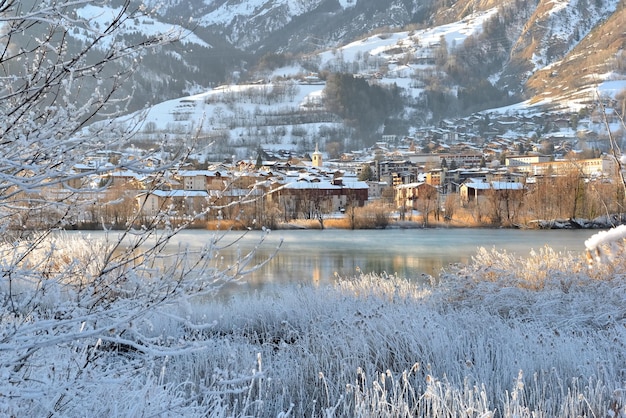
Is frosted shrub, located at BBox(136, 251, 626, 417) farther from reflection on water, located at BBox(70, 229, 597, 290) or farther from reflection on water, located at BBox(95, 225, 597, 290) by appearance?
reflection on water, located at BBox(95, 225, 597, 290)

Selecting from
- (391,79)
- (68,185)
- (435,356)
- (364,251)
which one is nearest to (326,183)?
(364,251)

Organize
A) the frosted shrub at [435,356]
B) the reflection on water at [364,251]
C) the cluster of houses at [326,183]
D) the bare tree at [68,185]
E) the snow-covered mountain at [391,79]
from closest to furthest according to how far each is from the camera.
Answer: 1. the bare tree at [68,185]
2. the cluster of houses at [326,183]
3. the frosted shrub at [435,356]
4. the reflection on water at [364,251]
5. the snow-covered mountain at [391,79]

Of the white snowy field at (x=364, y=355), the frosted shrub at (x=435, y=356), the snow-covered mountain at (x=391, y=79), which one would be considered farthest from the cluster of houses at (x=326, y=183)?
the snow-covered mountain at (x=391, y=79)

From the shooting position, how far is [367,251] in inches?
906

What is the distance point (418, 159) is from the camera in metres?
105

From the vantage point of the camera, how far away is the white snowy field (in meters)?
2.34

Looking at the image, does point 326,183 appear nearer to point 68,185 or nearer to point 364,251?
point 364,251

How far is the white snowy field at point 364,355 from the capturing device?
234 cm

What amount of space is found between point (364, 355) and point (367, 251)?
60.7 ft

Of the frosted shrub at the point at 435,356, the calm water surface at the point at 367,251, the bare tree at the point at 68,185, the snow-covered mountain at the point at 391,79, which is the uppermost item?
the snow-covered mountain at the point at 391,79

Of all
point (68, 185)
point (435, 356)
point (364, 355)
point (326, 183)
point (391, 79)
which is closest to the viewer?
point (68, 185)

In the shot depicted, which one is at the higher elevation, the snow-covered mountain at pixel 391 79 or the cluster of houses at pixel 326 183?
the snow-covered mountain at pixel 391 79

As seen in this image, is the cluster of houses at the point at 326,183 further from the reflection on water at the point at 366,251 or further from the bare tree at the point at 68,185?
the reflection on water at the point at 366,251

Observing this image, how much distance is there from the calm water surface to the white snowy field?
17.0 ft
